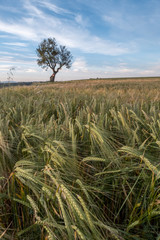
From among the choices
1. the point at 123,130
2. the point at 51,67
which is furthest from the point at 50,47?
the point at 123,130

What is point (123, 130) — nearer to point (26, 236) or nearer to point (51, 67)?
point (26, 236)

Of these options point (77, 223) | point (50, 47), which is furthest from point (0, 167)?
point (50, 47)

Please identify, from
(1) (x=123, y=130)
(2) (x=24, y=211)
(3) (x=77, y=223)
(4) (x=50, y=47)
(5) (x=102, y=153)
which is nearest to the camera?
(3) (x=77, y=223)

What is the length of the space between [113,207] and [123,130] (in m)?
0.51

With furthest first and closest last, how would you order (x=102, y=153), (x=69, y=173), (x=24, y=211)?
(x=102, y=153) → (x=69, y=173) → (x=24, y=211)

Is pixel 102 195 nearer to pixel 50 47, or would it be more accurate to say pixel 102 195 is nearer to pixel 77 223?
pixel 77 223

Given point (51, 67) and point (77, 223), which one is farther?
point (51, 67)

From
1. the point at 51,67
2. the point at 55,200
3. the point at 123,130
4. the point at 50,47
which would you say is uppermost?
the point at 50,47

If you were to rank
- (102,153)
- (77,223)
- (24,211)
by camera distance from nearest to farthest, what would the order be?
(77,223)
(24,211)
(102,153)

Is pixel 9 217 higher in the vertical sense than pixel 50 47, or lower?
lower

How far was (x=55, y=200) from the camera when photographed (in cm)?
54

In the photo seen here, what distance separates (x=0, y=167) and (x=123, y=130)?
0.73 meters

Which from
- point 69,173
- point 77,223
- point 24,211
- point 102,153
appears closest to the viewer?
point 77,223

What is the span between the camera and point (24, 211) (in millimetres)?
582
